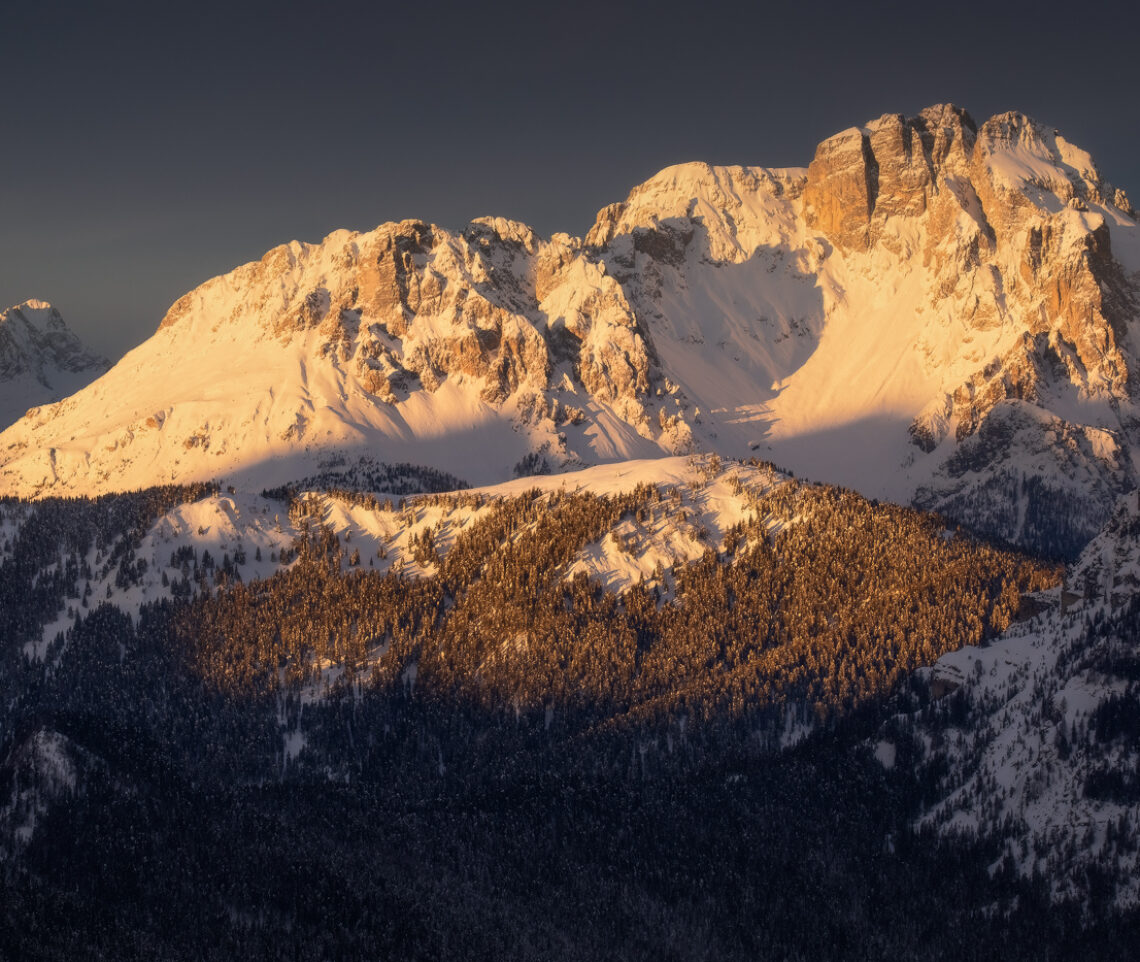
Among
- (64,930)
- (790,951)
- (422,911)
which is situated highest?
(64,930)

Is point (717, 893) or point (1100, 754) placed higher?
point (1100, 754)

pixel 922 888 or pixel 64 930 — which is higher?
pixel 64 930

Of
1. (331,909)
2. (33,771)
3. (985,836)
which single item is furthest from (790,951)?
(33,771)

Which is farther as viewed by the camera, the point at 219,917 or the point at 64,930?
the point at 219,917

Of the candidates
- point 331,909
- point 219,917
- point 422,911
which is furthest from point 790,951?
point 219,917

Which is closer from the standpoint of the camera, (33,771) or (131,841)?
(131,841)

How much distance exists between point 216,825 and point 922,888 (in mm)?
98638

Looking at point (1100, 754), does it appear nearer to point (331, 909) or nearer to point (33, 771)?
point (331, 909)

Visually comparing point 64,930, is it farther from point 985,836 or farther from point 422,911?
point 985,836

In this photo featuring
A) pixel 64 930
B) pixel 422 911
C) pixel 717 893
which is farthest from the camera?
pixel 717 893

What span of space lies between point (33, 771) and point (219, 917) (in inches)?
1752

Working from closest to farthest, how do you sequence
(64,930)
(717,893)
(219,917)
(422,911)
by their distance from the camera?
(64,930), (219,917), (422,911), (717,893)

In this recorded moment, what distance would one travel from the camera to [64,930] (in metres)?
160

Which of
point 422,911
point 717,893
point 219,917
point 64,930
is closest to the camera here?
point 64,930
